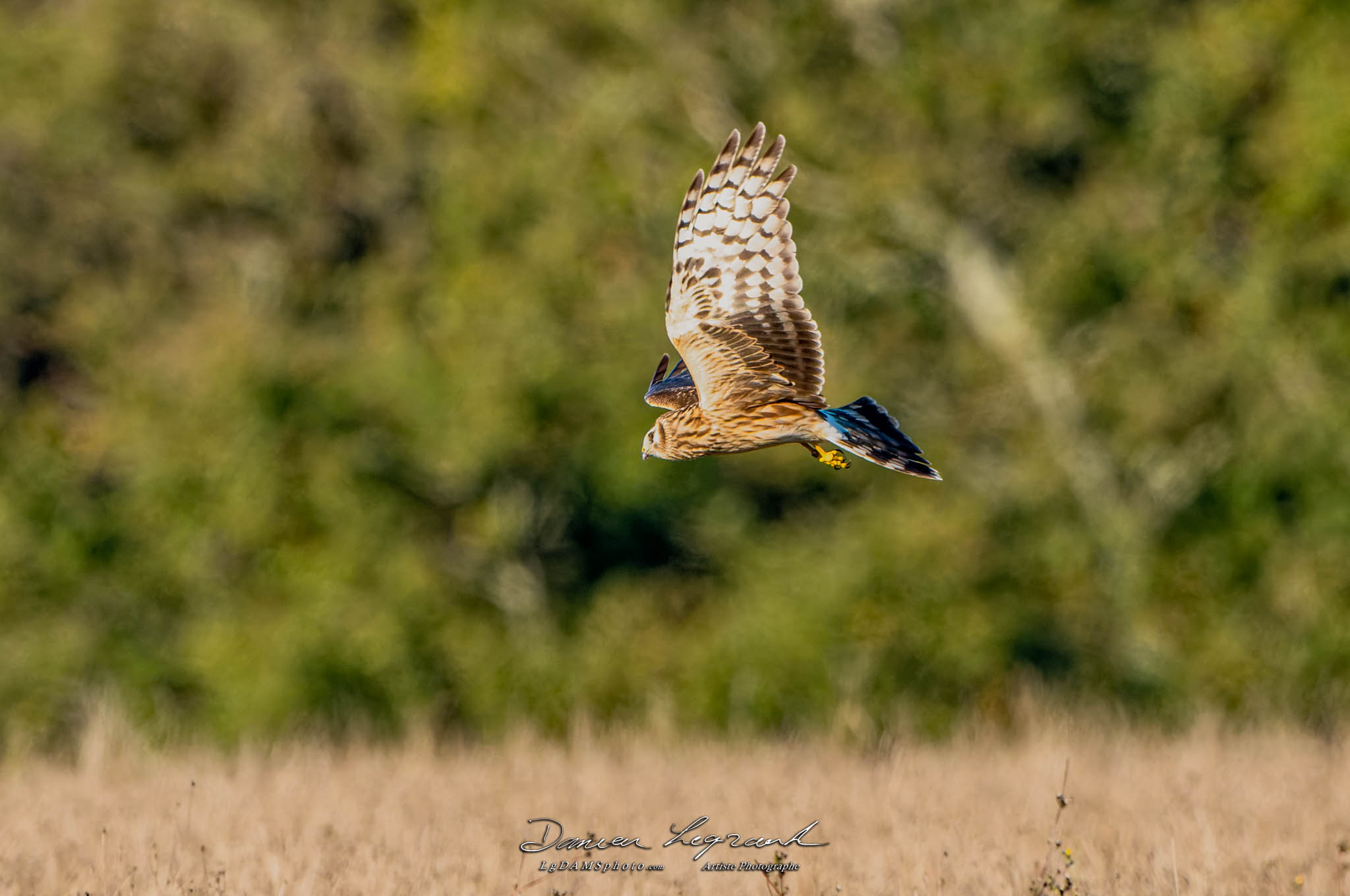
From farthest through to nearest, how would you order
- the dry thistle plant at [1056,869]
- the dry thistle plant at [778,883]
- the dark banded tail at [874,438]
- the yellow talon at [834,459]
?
the yellow talon at [834,459] < the dark banded tail at [874,438] < the dry thistle plant at [778,883] < the dry thistle plant at [1056,869]

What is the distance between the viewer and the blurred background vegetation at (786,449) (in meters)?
15.3

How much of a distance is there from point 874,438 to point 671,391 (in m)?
1.32

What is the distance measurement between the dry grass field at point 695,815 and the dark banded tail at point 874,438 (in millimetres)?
1470

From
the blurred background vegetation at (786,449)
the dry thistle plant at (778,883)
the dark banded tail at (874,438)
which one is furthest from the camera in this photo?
the blurred background vegetation at (786,449)

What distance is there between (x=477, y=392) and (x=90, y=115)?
976 centimetres

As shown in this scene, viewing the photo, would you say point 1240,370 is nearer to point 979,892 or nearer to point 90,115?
point 979,892

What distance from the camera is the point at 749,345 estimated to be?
7160 millimetres

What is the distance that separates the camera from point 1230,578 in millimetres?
15516

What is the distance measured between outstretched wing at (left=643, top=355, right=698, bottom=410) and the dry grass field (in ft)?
6.15

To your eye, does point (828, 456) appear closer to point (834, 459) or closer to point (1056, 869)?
point (834, 459)

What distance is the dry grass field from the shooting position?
6129mm

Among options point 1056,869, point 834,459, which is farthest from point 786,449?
point 1056,869

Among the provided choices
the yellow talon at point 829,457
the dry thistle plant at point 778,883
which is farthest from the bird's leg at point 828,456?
the dry thistle plant at point 778,883

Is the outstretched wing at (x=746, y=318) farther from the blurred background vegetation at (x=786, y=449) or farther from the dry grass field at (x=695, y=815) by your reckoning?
the blurred background vegetation at (x=786, y=449)
